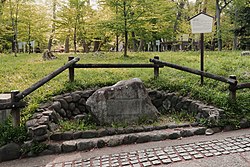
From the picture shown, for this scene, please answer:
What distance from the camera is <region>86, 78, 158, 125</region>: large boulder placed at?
4.86m

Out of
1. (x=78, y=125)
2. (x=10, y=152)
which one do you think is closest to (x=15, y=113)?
(x=10, y=152)

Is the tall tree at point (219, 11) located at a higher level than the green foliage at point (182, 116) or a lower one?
higher

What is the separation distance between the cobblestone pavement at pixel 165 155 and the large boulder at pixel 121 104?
4.24 feet

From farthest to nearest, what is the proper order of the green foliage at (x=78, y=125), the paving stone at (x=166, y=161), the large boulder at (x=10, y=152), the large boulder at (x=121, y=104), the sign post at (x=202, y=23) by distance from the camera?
the sign post at (x=202, y=23)
the large boulder at (x=121, y=104)
the green foliage at (x=78, y=125)
the large boulder at (x=10, y=152)
the paving stone at (x=166, y=161)

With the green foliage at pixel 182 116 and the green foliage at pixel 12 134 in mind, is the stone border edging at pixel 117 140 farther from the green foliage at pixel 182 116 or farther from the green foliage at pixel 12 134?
the green foliage at pixel 182 116

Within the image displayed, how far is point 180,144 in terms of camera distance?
3.90 meters

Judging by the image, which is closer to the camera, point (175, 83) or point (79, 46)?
point (175, 83)

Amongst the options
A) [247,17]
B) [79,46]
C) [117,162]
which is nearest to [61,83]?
[117,162]

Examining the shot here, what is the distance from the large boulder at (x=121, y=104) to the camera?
4.86m

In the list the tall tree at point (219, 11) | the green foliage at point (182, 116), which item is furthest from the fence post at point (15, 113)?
the tall tree at point (219, 11)

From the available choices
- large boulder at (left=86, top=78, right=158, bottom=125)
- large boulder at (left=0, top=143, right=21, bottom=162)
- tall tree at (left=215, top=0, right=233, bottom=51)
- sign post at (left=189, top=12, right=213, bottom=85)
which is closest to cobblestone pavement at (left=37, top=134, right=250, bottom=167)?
large boulder at (left=0, top=143, right=21, bottom=162)

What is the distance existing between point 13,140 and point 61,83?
8.01ft

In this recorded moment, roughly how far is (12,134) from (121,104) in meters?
2.15

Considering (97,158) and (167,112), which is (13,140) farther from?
(167,112)
